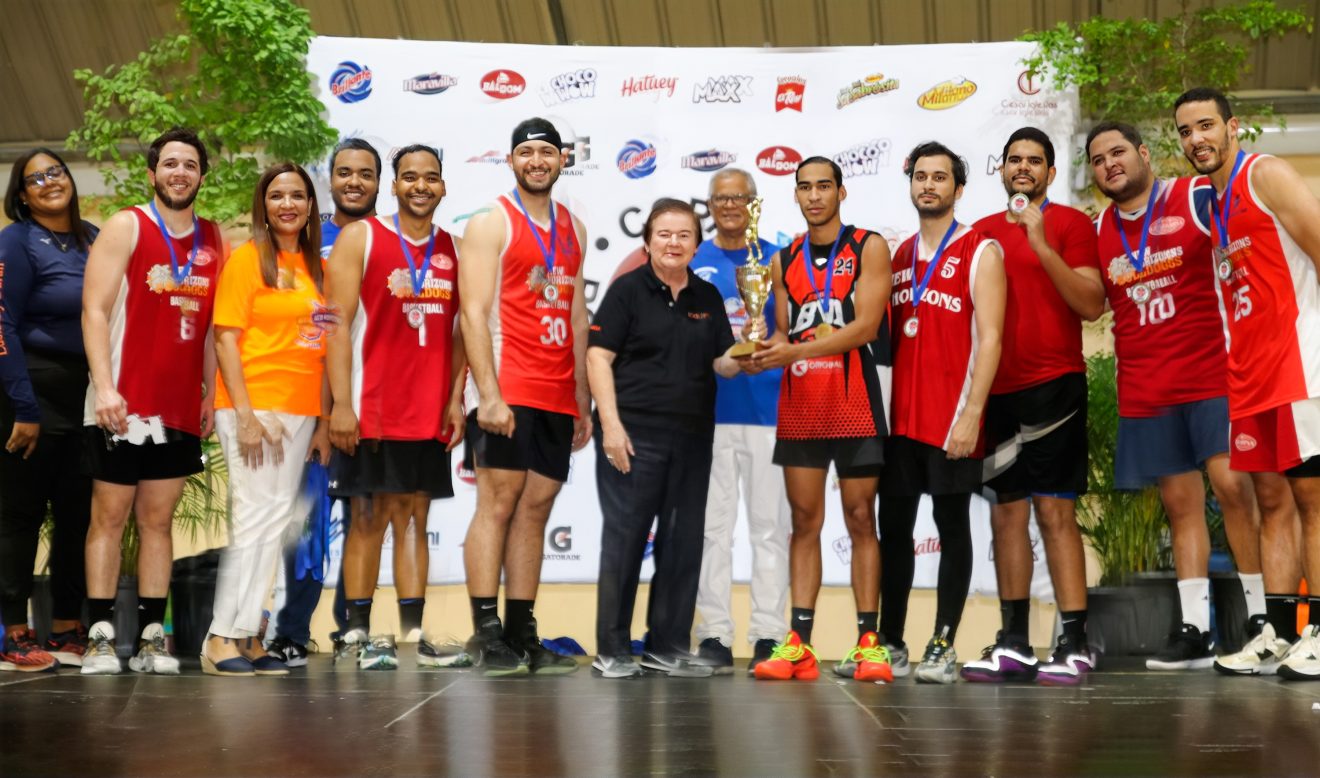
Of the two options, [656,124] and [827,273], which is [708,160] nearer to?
[656,124]

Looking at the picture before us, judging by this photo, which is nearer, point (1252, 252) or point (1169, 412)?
point (1252, 252)

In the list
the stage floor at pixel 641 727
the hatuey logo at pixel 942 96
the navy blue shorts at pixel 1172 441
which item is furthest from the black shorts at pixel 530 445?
the hatuey logo at pixel 942 96

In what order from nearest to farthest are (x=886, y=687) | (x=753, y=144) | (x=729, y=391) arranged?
(x=886, y=687), (x=729, y=391), (x=753, y=144)

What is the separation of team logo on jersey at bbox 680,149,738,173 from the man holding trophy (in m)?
1.04

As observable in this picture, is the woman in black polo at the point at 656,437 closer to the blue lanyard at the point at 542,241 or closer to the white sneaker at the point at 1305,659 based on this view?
the blue lanyard at the point at 542,241

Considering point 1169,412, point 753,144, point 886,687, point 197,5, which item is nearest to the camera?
point 886,687

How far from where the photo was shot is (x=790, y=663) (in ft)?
14.8

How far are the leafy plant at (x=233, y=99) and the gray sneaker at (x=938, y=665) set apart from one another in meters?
3.60

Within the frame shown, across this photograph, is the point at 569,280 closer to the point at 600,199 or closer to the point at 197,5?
the point at 600,199

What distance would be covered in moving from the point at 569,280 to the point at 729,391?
2.74ft

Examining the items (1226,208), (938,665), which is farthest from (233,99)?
(1226,208)

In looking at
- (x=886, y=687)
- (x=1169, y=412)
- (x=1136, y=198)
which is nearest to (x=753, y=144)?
(x=1136, y=198)

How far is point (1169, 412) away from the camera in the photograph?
15.4ft

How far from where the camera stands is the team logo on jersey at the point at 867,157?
6355mm
